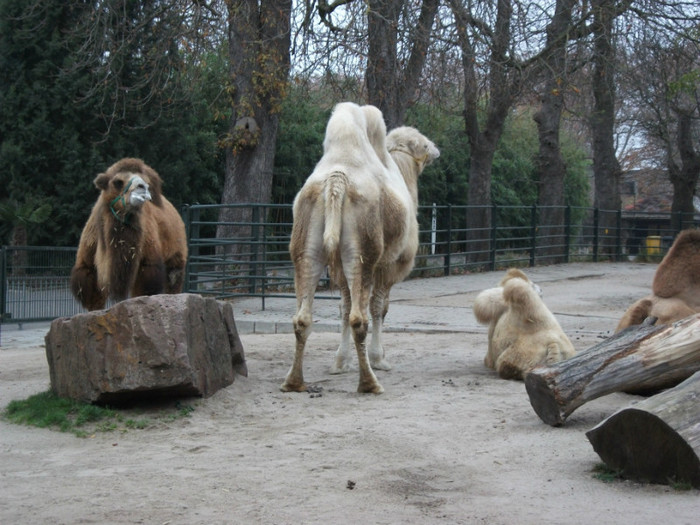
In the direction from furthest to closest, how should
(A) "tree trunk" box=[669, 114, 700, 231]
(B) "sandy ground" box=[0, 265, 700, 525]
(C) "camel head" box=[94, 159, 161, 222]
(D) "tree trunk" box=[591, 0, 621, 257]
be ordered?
1. (A) "tree trunk" box=[669, 114, 700, 231]
2. (D) "tree trunk" box=[591, 0, 621, 257]
3. (C) "camel head" box=[94, 159, 161, 222]
4. (B) "sandy ground" box=[0, 265, 700, 525]

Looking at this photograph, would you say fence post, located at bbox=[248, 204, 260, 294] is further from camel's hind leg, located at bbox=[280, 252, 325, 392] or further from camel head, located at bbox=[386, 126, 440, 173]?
camel's hind leg, located at bbox=[280, 252, 325, 392]

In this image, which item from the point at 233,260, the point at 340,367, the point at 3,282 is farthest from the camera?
the point at 233,260

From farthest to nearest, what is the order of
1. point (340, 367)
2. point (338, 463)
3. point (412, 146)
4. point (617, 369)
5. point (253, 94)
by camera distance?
1. point (253, 94)
2. point (412, 146)
3. point (340, 367)
4. point (617, 369)
5. point (338, 463)

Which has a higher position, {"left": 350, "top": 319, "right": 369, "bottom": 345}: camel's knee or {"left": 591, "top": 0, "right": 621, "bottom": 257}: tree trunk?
{"left": 591, "top": 0, "right": 621, "bottom": 257}: tree trunk

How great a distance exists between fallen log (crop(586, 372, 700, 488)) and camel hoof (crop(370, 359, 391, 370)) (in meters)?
3.52

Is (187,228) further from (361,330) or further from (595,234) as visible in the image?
(595,234)

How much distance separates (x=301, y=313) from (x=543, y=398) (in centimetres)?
210

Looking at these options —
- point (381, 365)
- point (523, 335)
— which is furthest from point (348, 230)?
point (523, 335)

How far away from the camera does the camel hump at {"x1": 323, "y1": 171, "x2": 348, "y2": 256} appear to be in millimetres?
6934

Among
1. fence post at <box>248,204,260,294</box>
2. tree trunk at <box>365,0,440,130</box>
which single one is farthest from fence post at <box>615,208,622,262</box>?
fence post at <box>248,204,260,294</box>

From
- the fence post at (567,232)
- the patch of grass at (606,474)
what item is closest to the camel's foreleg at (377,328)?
the patch of grass at (606,474)

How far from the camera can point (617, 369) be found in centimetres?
573

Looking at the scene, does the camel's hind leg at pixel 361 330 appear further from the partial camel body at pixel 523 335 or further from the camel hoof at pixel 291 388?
the partial camel body at pixel 523 335

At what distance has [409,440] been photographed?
18.8 ft
